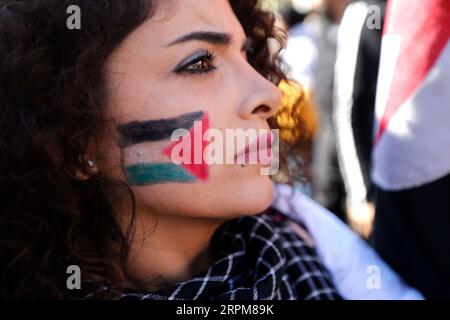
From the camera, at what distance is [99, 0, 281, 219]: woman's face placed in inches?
44.9

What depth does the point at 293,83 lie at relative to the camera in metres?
1.62

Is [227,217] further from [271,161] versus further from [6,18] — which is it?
[6,18]

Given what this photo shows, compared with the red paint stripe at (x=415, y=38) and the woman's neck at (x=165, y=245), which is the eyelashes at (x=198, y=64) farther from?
the red paint stripe at (x=415, y=38)

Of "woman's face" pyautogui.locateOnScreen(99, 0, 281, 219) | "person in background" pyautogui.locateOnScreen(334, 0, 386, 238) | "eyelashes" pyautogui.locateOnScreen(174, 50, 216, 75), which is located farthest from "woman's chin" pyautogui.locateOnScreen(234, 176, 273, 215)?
"person in background" pyautogui.locateOnScreen(334, 0, 386, 238)

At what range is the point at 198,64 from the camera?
1168 mm

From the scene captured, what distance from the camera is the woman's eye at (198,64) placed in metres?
1.15

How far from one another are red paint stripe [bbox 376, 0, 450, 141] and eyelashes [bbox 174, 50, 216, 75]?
44 cm

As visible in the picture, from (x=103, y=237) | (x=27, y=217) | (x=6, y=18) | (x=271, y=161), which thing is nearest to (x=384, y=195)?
(x=271, y=161)

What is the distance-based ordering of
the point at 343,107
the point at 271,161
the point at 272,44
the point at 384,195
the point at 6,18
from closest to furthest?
the point at 6,18 → the point at 271,161 → the point at 384,195 → the point at 272,44 → the point at 343,107

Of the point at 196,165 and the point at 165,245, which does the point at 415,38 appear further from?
the point at 165,245

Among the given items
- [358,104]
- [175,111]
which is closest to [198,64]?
[175,111]

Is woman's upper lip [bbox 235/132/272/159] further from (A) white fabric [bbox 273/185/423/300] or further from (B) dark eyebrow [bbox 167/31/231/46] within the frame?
(A) white fabric [bbox 273/185/423/300]

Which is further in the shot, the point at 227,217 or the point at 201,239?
the point at 201,239
